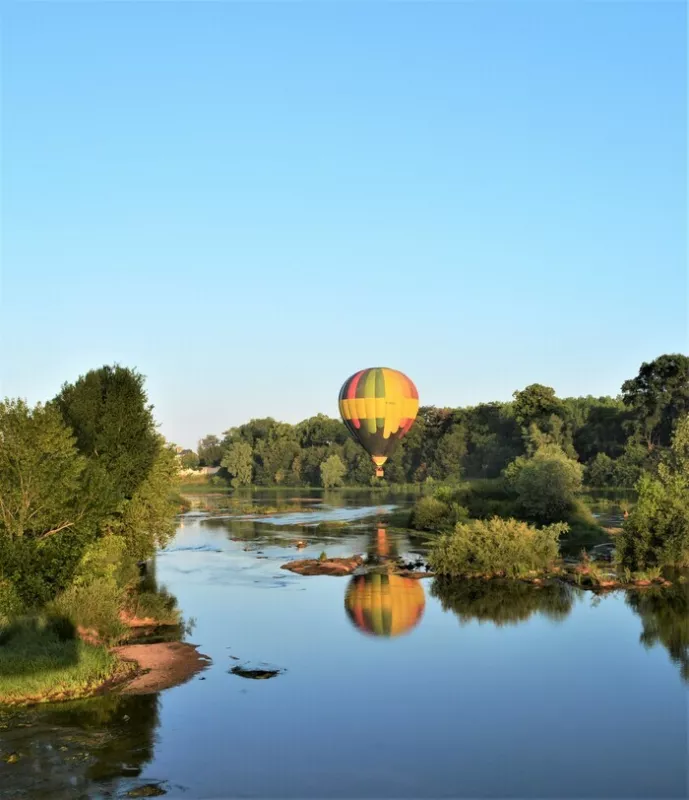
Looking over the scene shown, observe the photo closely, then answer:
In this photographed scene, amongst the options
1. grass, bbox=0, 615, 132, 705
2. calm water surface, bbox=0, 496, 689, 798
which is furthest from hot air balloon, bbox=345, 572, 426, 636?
grass, bbox=0, 615, 132, 705

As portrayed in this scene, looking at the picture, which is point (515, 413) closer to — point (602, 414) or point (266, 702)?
point (602, 414)

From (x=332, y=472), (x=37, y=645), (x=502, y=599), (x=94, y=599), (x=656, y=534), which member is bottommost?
(x=502, y=599)

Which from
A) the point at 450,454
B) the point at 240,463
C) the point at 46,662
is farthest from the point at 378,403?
the point at 240,463

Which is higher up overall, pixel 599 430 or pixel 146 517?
pixel 599 430

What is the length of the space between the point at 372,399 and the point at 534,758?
62.6 m

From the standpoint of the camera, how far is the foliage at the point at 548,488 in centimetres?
6381

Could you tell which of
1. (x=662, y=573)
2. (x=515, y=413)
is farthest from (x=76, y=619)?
(x=515, y=413)

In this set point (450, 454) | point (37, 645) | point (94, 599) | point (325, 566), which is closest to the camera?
point (37, 645)

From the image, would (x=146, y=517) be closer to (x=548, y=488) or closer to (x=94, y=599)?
(x=94, y=599)

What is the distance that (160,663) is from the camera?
2964 cm

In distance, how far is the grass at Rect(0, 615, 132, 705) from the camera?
2552 centimetres

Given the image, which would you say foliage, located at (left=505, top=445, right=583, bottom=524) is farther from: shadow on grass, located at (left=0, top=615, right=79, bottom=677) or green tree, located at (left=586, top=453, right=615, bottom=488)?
shadow on grass, located at (left=0, top=615, right=79, bottom=677)

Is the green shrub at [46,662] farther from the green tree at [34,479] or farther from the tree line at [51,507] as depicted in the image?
the green tree at [34,479]

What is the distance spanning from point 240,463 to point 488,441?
50.8 m
